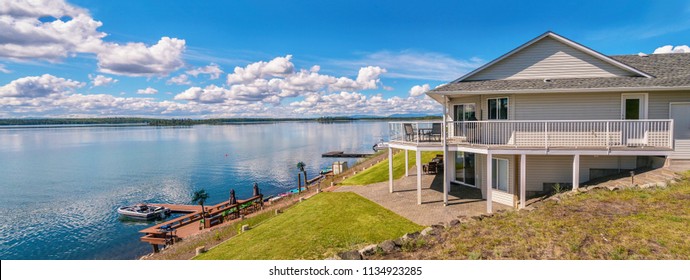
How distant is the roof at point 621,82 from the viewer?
13398mm

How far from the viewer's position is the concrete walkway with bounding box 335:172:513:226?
1362 centimetres

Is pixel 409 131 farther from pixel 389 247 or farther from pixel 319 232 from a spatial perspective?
pixel 389 247

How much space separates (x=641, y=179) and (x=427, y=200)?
823 cm

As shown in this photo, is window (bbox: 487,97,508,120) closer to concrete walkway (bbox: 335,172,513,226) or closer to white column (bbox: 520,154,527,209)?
white column (bbox: 520,154,527,209)

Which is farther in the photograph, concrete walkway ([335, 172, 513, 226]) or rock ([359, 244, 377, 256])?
concrete walkway ([335, 172, 513, 226])

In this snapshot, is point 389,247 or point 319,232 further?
point 319,232

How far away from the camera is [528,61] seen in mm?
15789

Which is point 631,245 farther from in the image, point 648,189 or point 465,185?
point 465,185

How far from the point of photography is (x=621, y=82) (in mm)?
13828

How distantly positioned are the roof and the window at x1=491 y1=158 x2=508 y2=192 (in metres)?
3.50

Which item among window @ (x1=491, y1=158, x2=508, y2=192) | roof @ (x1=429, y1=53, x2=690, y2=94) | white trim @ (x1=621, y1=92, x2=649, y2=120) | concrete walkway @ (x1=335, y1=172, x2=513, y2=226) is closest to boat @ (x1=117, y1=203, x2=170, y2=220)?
concrete walkway @ (x1=335, y1=172, x2=513, y2=226)

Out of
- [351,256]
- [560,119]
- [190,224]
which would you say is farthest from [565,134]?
[190,224]

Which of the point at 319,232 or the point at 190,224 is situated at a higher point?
the point at 319,232
